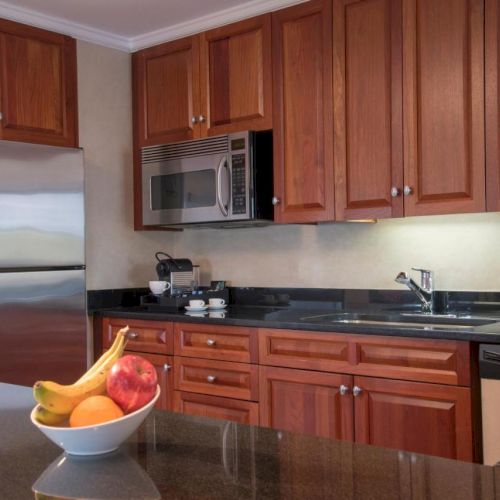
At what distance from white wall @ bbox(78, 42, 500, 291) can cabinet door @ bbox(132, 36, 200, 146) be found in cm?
10

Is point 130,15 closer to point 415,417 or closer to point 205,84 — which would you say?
point 205,84

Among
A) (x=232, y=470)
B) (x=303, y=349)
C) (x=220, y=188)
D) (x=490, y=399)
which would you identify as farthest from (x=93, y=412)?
(x=220, y=188)

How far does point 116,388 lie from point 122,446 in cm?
12

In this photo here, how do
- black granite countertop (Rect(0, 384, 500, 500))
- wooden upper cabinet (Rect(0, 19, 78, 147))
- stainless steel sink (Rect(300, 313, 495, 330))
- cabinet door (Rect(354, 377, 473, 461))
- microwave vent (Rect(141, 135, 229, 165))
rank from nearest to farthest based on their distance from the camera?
black granite countertop (Rect(0, 384, 500, 500)), cabinet door (Rect(354, 377, 473, 461)), stainless steel sink (Rect(300, 313, 495, 330)), wooden upper cabinet (Rect(0, 19, 78, 147)), microwave vent (Rect(141, 135, 229, 165))

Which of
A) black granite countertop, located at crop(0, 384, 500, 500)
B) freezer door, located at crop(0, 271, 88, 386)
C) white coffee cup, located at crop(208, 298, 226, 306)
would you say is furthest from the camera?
white coffee cup, located at crop(208, 298, 226, 306)

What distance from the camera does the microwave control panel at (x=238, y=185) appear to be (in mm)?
3205

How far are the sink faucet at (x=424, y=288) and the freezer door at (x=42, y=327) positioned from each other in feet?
5.26

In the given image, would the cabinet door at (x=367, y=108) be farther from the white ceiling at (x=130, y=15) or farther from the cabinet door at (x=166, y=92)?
the cabinet door at (x=166, y=92)

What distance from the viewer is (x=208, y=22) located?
3434 millimetres

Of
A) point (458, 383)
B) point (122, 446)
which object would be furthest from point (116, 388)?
point (458, 383)

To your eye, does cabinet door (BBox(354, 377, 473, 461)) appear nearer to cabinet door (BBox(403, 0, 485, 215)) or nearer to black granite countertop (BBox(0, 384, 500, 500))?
cabinet door (BBox(403, 0, 485, 215))

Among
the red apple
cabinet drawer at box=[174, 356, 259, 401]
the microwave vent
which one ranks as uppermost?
the microwave vent

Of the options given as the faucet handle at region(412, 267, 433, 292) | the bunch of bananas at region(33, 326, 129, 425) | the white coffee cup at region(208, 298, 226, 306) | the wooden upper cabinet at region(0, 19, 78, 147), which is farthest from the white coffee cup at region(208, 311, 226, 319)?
the bunch of bananas at region(33, 326, 129, 425)

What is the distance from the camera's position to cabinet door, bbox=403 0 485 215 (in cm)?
258
